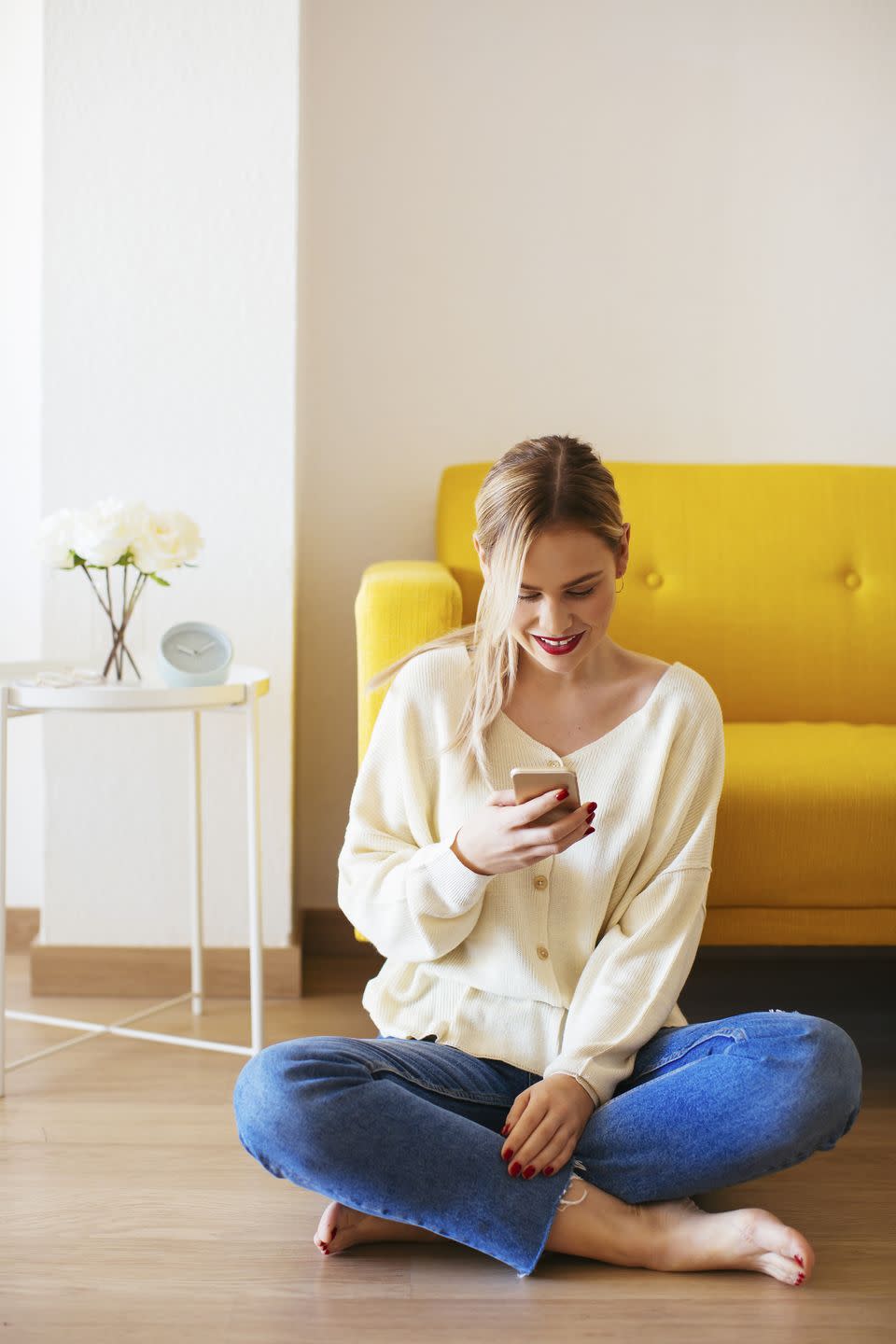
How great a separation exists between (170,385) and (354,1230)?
1421 millimetres

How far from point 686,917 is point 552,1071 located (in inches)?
9.2

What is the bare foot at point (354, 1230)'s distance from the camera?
1384 millimetres

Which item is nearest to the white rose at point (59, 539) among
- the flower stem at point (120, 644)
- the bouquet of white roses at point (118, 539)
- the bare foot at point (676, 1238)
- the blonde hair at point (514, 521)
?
the bouquet of white roses at point (118, 539)

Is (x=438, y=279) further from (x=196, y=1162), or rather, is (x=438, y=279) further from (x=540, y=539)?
(x=196, y=1162)

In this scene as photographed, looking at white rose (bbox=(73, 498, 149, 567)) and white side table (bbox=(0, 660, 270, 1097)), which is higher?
white rose (bbox=(73, 498, 149, 567))

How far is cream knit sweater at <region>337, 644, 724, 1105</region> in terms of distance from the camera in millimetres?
1418

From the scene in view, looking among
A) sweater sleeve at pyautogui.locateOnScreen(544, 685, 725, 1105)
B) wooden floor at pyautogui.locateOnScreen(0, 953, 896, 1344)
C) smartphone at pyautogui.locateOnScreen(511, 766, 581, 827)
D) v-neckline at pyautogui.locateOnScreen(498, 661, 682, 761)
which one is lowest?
wooden floor at pyautogui.locateOnScreen(0, 953, 896, 1344)

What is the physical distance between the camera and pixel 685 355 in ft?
8.66

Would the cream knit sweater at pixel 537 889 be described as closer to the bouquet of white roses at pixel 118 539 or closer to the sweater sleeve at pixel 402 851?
the sweater sleeve at pixel 402 851

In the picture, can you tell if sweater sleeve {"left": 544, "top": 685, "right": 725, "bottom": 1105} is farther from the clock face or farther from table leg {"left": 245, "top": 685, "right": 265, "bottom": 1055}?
the clock face

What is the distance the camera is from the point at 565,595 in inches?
56.2

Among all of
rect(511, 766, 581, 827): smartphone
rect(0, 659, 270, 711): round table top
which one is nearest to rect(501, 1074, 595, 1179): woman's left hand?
rect(511, 766, 581, 827): smartphone

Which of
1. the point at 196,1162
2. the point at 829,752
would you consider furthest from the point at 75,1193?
the point at 829,752

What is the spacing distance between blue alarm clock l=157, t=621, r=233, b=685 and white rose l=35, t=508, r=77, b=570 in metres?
0.19
